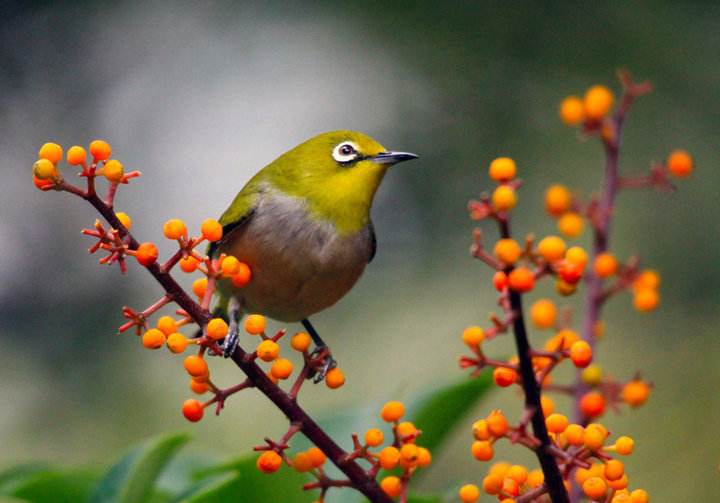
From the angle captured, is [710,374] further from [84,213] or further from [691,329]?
[84,213]

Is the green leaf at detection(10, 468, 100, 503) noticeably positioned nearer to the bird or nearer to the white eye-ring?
the bird

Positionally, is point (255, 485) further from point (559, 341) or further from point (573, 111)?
point (573, 111)

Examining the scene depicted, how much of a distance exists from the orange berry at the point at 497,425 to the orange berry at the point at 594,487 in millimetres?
174

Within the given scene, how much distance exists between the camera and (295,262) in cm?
320

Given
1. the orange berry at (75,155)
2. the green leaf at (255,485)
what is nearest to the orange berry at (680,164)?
the green leaf at (255,485)

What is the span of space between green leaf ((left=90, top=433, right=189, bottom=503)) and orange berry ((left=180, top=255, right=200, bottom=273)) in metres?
0.53

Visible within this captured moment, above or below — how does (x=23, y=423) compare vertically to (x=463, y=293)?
below

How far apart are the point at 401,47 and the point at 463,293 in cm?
123

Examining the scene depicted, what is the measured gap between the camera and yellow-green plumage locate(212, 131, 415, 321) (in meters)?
3.19

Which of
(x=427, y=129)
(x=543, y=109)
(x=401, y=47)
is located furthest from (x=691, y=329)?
(x=401, y=47)

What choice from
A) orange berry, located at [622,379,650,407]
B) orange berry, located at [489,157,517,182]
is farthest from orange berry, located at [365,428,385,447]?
orange berry, located at [622,379,650,407]

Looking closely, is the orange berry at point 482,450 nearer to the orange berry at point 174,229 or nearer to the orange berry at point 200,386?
the orange berry at point 200,386

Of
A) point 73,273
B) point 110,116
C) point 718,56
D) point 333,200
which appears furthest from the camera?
point 110,116

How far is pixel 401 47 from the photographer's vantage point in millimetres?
4496
